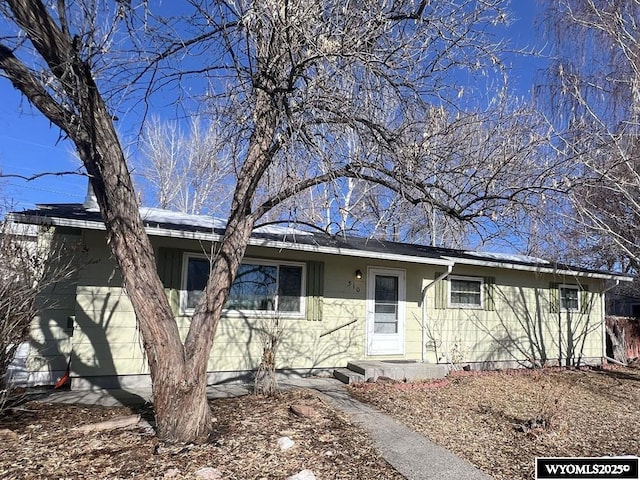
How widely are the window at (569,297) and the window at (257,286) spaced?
24.4 feet

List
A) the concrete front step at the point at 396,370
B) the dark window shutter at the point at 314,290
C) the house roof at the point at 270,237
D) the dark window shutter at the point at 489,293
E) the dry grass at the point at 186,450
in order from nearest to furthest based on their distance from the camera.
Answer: the dry grass at the point at 186,450 < the house roof at the point at 270,237 < the concrete front step at the point at 396,370 < the dark window shutter at the point at 314,290 < the dark window shutter at the point at 489,293

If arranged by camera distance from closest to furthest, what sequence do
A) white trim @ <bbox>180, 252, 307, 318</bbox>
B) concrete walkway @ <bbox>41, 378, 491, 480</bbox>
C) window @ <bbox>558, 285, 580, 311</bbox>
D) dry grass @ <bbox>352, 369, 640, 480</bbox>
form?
concrete walkway @ <bbox>41, 378, 491, 480</bbox>, dry grass @ <bbox>352, 369, 640, 480</bbox>, white trim @ <bbox>180, 252, 307, 318</bbox>, window @ <bbox>558, 285, 580, 311</bbox>

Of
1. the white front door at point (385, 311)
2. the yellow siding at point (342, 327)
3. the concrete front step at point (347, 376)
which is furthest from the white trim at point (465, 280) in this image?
the concrete front step at point (347, 376)

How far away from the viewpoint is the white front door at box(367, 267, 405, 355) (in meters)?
8.77

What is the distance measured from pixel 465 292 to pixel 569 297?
367 cm

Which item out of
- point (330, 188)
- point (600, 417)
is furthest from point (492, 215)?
point (600, 417)

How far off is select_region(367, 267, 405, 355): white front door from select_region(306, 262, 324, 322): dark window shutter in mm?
1128

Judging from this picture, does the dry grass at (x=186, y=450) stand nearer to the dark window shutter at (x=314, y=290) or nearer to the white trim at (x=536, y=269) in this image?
the dark window shutter at (x=314, y=290)

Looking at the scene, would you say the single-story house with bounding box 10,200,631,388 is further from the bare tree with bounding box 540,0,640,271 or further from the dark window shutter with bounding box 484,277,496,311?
the bare tree with bounding box 540,0,640,271

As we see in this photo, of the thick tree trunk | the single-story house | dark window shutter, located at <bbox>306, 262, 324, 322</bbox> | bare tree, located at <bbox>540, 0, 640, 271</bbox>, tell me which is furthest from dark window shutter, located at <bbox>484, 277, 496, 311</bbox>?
the thick tree trunk

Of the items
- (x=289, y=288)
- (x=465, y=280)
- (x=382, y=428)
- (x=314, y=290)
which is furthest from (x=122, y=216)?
(x=465, y=280)

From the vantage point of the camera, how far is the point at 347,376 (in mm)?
7551

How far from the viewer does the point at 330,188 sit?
17.0 feet

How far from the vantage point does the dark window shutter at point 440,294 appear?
30.8ft
